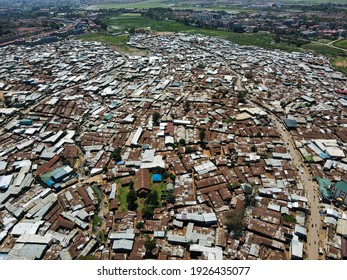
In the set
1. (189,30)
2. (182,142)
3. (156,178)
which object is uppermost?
(156,178)

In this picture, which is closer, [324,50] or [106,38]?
[324,50]

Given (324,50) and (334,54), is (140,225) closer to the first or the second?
(334,54)

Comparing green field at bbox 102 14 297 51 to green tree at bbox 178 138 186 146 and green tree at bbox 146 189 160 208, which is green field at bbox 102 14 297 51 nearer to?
green tree at bbox 178 138 186 146

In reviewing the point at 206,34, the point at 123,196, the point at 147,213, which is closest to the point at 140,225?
the point at 147,213

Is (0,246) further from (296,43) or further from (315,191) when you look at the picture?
(296,43)

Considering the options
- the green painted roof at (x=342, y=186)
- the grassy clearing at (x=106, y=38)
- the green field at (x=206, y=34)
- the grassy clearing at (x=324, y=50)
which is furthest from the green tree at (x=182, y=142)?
the grassy clearing at (x=106, y=38)

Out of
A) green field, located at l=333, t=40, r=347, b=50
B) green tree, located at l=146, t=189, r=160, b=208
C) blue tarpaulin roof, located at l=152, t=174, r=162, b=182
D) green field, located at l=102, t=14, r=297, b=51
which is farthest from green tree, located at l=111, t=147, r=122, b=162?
green field, located at l=333, t=40, r=347, b=50
